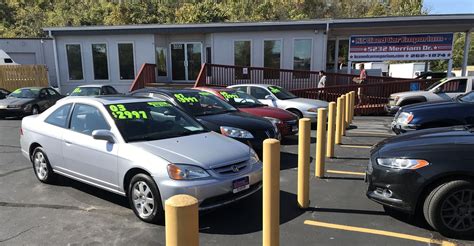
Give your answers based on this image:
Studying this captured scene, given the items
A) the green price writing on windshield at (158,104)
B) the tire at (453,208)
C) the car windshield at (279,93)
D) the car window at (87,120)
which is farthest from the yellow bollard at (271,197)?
the car windshield at (279,93)

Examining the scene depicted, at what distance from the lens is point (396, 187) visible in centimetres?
400

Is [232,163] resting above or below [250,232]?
above

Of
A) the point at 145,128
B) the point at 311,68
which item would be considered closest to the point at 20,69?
the point at 311,68

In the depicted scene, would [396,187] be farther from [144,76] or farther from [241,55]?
[144,76]

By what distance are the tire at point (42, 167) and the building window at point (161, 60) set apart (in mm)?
13715

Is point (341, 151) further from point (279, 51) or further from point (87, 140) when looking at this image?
point (279, 51)

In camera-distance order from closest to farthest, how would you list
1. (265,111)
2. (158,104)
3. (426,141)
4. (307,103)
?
(426,141)
(158,104)
(265,111)
(307,103)

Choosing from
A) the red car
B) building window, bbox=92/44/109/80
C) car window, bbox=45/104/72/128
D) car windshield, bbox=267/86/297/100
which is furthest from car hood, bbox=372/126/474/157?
building window, bbox=92/44/109/80

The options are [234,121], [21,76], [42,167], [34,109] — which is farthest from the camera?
[21,76]

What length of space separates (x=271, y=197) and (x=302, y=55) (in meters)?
14.9

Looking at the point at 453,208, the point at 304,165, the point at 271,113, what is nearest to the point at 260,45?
the point at 271,113

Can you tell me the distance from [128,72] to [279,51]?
7954mm

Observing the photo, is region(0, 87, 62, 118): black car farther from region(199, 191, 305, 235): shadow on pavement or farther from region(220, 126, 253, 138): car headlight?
region(199, 191, 305, 235): shadow on pavement

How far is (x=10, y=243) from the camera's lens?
3898 millimetres
